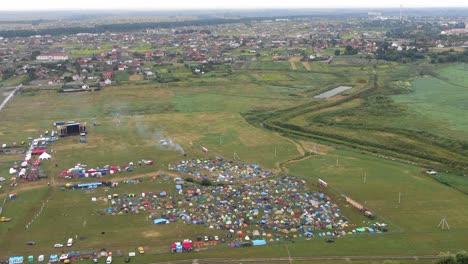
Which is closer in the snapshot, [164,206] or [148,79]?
[164,206]

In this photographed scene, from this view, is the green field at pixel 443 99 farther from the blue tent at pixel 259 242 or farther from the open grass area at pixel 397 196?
the blue tent at pixel 259 242

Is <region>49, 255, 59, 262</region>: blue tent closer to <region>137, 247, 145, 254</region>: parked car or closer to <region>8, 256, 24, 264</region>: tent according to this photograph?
<region>8, 256, 24, 264</region>: tent

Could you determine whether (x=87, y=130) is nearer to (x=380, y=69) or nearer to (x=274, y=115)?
(x=274, y=115)

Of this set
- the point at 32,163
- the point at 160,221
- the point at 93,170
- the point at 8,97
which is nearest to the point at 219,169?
the point at 160,221

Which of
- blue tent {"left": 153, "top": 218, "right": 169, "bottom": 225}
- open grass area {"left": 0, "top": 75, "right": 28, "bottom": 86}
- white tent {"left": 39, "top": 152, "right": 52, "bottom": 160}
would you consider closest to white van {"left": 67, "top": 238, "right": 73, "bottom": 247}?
blue tent {"left": 153, "top": 218, "right": 169, "bottom": 225}

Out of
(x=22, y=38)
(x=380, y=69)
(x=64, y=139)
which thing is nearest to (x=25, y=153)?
(x=64, y=139)

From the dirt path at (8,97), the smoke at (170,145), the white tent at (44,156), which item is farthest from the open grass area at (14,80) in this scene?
the smoke at (170,145)

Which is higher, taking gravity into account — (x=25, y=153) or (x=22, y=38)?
(x=22, y=38)
